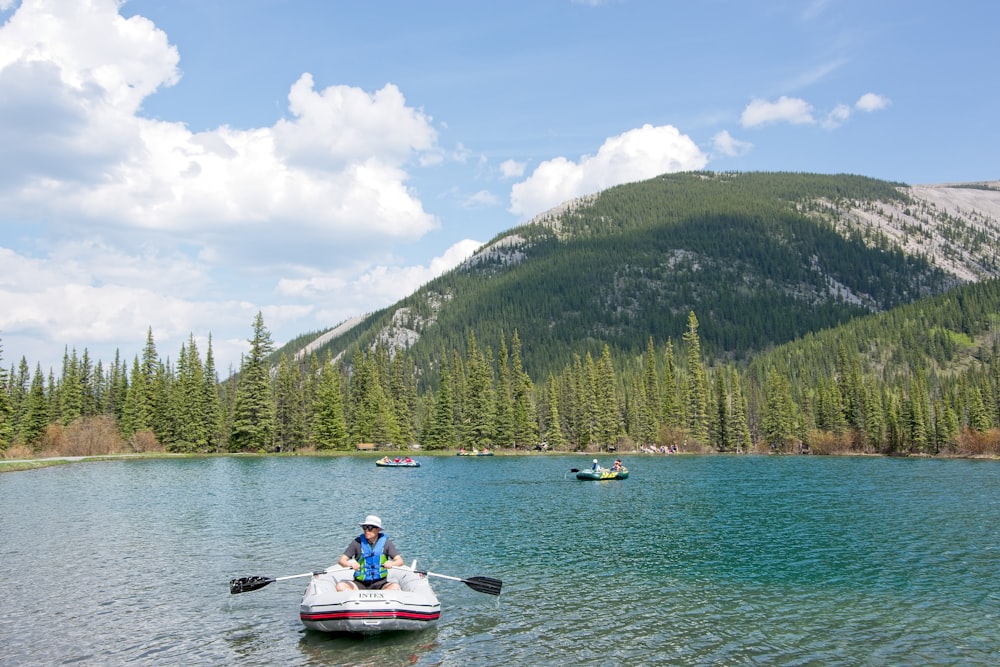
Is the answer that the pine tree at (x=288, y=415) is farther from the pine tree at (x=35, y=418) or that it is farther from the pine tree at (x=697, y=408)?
the pine tree at (x=697, y=408)

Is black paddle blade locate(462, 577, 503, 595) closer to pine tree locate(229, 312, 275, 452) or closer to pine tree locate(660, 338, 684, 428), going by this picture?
pine tree locate(229, 312, 275, 452)

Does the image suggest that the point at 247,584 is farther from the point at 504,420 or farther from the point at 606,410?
the point at 606,410

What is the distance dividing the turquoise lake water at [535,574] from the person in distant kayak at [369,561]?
204 cm

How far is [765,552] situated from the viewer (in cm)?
3781

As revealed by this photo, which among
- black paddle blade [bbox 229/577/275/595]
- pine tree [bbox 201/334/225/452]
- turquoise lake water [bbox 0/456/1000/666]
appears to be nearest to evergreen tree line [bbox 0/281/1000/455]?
pine tree [bbox 201/334/225/452]

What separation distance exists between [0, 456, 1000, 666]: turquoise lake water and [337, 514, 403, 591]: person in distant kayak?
2.04 m

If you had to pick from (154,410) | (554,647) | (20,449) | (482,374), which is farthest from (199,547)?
(482,374)

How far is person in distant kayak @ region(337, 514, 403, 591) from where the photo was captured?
79.7ft

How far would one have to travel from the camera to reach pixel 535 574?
31766 millimetres

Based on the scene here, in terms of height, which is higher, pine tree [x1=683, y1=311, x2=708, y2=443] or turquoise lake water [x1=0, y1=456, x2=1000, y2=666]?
pine tree [x1=683, y1=311, x2=708, y2=443]

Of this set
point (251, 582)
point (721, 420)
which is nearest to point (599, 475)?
point (251, 582)

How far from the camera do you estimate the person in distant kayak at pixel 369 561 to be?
79.7ft

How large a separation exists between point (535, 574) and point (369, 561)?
10.2 meters

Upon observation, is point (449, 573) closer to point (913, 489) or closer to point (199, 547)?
point (199, 547)
